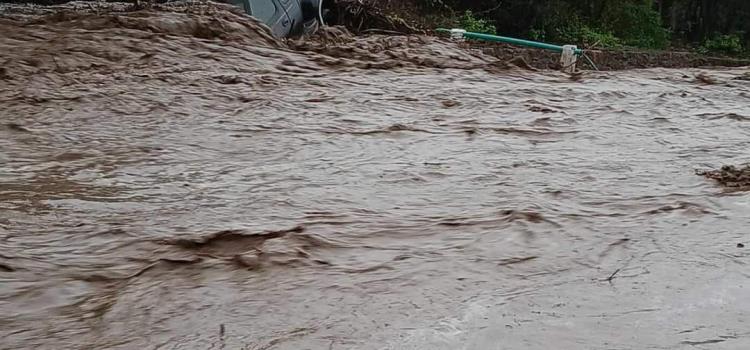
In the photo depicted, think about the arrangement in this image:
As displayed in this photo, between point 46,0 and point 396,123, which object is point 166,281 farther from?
point 46,0

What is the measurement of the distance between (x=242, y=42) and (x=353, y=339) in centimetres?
572

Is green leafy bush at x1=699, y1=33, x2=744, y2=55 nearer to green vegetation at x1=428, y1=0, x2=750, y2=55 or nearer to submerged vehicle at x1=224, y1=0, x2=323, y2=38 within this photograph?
green vegetation at x1=428, y1=0, x2=750, y2=55

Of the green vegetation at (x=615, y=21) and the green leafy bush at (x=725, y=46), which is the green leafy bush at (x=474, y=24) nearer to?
the green vegetation at (x=615, y=21)

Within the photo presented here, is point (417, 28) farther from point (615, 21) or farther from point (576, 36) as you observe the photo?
point (615, 21)

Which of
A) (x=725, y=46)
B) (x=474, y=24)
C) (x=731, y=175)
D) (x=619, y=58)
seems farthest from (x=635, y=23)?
(x=731, y=175)

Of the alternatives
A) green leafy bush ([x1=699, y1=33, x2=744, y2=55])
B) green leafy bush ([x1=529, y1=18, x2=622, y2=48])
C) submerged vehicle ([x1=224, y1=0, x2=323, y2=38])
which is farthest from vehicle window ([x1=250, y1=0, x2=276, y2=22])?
green leafy bush ([x1=699, y1=33, x2=744, y2=55])

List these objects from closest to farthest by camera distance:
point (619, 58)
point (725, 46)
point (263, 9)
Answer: point (263, 9)
point (619, 58)
point (725, 46)

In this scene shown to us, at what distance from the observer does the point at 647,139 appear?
17.5 feet

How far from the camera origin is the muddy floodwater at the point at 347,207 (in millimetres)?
2578

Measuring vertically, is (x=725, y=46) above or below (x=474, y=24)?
below

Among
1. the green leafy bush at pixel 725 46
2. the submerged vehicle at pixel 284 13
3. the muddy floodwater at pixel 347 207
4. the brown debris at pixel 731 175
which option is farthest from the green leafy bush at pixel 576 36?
the brown debris at pixel 731 175

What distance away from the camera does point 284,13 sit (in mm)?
9633

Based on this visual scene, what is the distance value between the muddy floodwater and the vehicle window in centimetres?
194

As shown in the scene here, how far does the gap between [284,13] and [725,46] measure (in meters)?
10.7
